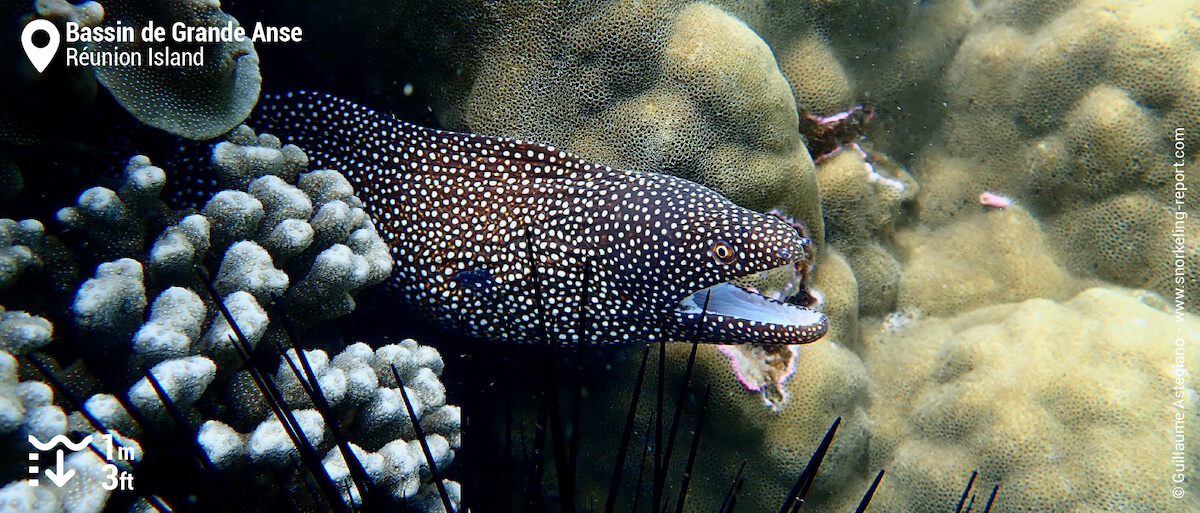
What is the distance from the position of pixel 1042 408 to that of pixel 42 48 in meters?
5.60

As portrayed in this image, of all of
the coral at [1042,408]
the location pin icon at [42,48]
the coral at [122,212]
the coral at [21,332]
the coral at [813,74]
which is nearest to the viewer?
the coral at [21,332]

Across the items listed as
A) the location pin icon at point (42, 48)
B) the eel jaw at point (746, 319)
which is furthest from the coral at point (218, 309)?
the eel jaw at point (746, 319)

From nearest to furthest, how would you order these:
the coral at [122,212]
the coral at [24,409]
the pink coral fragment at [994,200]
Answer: the coral at [24,409]
the coral at [122,212]
the pink coral fragment at [994,200]

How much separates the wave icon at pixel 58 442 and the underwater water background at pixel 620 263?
3 cm

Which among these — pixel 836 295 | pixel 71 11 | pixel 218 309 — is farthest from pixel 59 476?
pixel 836 295

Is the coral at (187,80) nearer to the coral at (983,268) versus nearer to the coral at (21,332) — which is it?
the coral at (21,332)

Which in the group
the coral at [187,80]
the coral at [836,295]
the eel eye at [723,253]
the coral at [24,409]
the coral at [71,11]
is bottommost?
the coral at [836,295]

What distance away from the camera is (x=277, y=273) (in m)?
2.48

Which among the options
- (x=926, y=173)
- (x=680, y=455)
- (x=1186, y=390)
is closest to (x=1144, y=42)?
A: (x=926, y=173)

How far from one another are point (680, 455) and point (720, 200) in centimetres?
178

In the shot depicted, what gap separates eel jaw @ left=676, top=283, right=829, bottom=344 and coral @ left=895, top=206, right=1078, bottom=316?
2.07 metres

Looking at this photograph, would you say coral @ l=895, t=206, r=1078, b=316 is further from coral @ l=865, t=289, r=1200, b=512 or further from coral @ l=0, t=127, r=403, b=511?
coral @ l=0, t=127, r=403, b=511

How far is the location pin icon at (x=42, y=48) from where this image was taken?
2191mm

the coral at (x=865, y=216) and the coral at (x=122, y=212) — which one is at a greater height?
the coral at (x=122, y=212)
